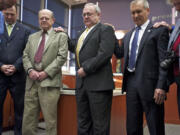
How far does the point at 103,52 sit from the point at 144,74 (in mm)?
418

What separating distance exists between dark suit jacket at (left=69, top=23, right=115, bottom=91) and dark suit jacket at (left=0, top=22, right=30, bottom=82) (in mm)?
791

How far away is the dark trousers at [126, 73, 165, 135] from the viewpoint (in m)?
1.59

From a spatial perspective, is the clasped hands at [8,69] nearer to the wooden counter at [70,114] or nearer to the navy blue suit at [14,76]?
the navy blue suit at [14,76]

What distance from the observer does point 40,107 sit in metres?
2.26

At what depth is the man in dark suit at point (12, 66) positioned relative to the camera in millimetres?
2293

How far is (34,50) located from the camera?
2264mm

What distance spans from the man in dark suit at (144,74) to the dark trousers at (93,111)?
0.24m

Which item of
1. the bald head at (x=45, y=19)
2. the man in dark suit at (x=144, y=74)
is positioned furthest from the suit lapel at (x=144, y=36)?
the bald head at (x=45, y=19)

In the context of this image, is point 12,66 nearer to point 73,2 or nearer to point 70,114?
point 70,114

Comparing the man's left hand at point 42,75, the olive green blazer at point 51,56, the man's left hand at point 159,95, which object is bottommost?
the man's left hand at point 159,95

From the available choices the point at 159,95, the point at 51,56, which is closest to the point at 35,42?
the point at 51,56

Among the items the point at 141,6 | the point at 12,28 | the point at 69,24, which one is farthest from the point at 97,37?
the point at 69,24

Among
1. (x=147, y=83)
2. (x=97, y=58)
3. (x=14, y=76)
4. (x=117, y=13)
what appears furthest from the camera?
(x=117, y=13)

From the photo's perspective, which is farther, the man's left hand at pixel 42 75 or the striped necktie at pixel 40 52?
the striped necktie at pixel 40 52
